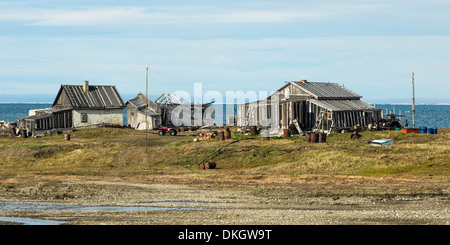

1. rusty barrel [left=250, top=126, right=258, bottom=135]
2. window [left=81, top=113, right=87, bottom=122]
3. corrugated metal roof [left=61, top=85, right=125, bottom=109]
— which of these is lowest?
rusty barrel [left=250, top=126, right=258, bottom=135]

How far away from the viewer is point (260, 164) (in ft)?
127

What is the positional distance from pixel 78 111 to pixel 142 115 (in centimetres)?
826

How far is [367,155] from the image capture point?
38000 millimetres

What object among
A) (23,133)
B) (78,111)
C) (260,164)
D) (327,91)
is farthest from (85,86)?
(260,164)

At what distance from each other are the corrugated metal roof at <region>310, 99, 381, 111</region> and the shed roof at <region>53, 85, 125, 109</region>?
2598 centimetres

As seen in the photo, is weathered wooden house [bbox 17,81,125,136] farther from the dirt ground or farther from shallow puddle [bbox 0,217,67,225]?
shallow puddle [bbox 0,217,67,225]

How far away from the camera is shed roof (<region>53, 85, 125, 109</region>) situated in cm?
6366

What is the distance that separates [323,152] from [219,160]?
7845 millimetres

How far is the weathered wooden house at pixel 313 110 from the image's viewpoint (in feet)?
173

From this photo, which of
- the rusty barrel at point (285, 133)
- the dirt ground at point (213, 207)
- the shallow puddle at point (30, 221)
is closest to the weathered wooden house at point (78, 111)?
the rusty barrel at point (285, 133)

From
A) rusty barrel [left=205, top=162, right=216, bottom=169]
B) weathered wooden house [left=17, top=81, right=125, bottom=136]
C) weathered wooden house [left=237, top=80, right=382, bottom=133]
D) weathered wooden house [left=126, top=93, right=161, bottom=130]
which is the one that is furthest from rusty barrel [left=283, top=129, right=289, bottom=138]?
weathered wooden house [left=17, top=81, right=125, bottom=136]

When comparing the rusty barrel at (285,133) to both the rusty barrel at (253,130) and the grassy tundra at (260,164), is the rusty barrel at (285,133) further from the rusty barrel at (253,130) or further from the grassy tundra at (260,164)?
the rusty barrel at (253,130)

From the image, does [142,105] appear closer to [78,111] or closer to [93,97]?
[93,97]
